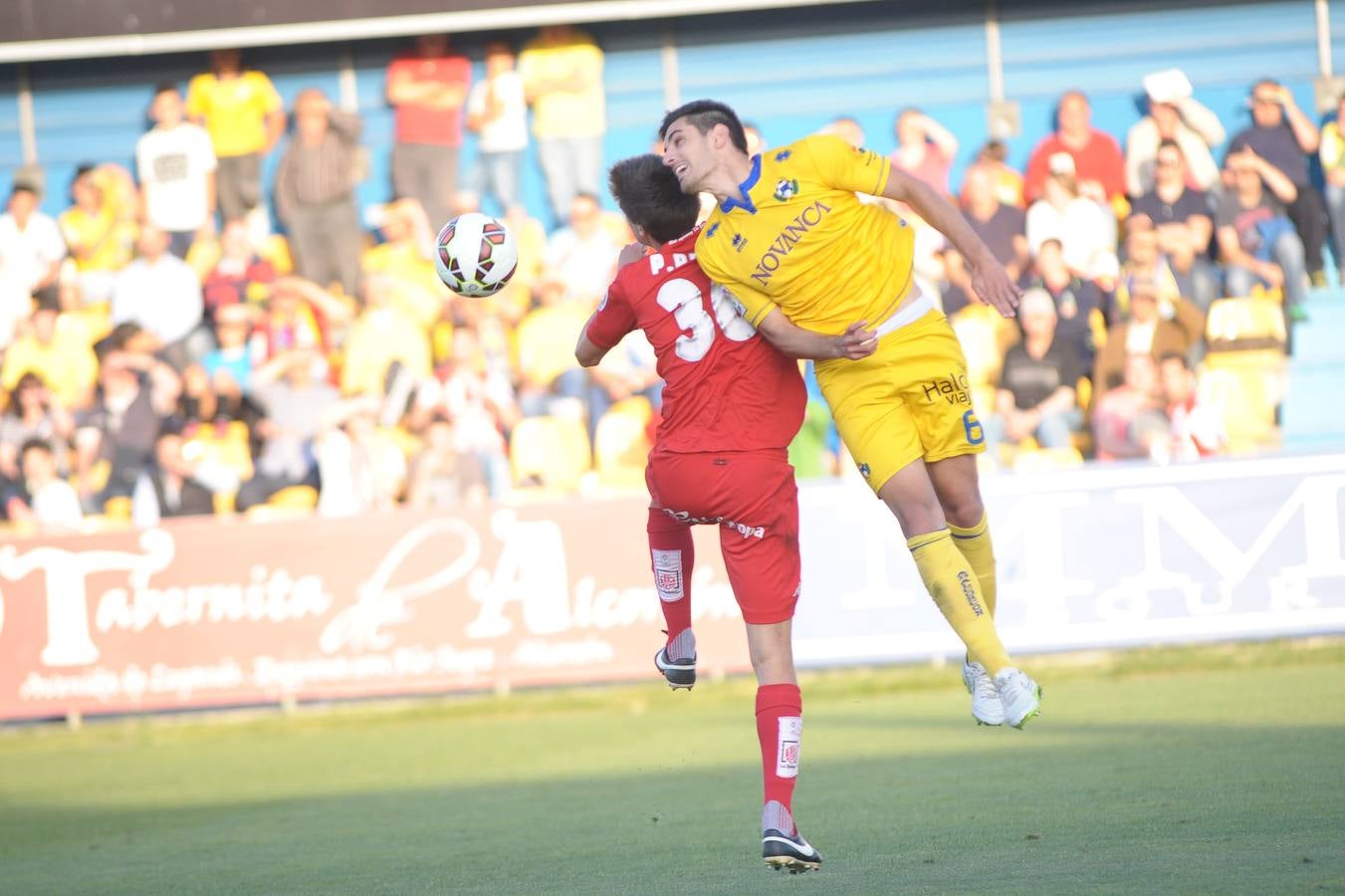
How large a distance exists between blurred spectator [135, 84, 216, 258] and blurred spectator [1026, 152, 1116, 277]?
302 inches

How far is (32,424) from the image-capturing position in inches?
584

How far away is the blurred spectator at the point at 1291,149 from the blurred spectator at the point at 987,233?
2.05 metres

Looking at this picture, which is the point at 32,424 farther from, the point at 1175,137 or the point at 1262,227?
the point at 1262,227

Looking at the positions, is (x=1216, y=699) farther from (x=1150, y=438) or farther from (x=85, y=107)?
(x=85, y=107)

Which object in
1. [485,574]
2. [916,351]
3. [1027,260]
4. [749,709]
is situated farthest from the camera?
[1027,260]

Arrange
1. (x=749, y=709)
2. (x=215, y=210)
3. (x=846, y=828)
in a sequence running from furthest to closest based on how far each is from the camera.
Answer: (x=215, y=210) < (x=749, y=709) < (x=846, y=828)

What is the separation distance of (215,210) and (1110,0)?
8.97 metres

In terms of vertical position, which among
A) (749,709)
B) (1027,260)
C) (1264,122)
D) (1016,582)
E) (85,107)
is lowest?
(749,709)

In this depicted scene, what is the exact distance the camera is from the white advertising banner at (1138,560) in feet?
38.8

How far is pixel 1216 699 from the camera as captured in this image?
10062 mm

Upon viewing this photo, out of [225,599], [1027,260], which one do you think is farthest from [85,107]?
[1027,260]

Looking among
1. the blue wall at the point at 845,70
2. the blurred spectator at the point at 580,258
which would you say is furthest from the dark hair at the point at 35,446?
the blurred spectator at the point at 580,258

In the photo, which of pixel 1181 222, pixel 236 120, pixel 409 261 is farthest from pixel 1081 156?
pixel 236 120

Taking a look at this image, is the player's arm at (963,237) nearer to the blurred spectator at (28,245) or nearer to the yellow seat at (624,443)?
the yellow seat at (624,443)
